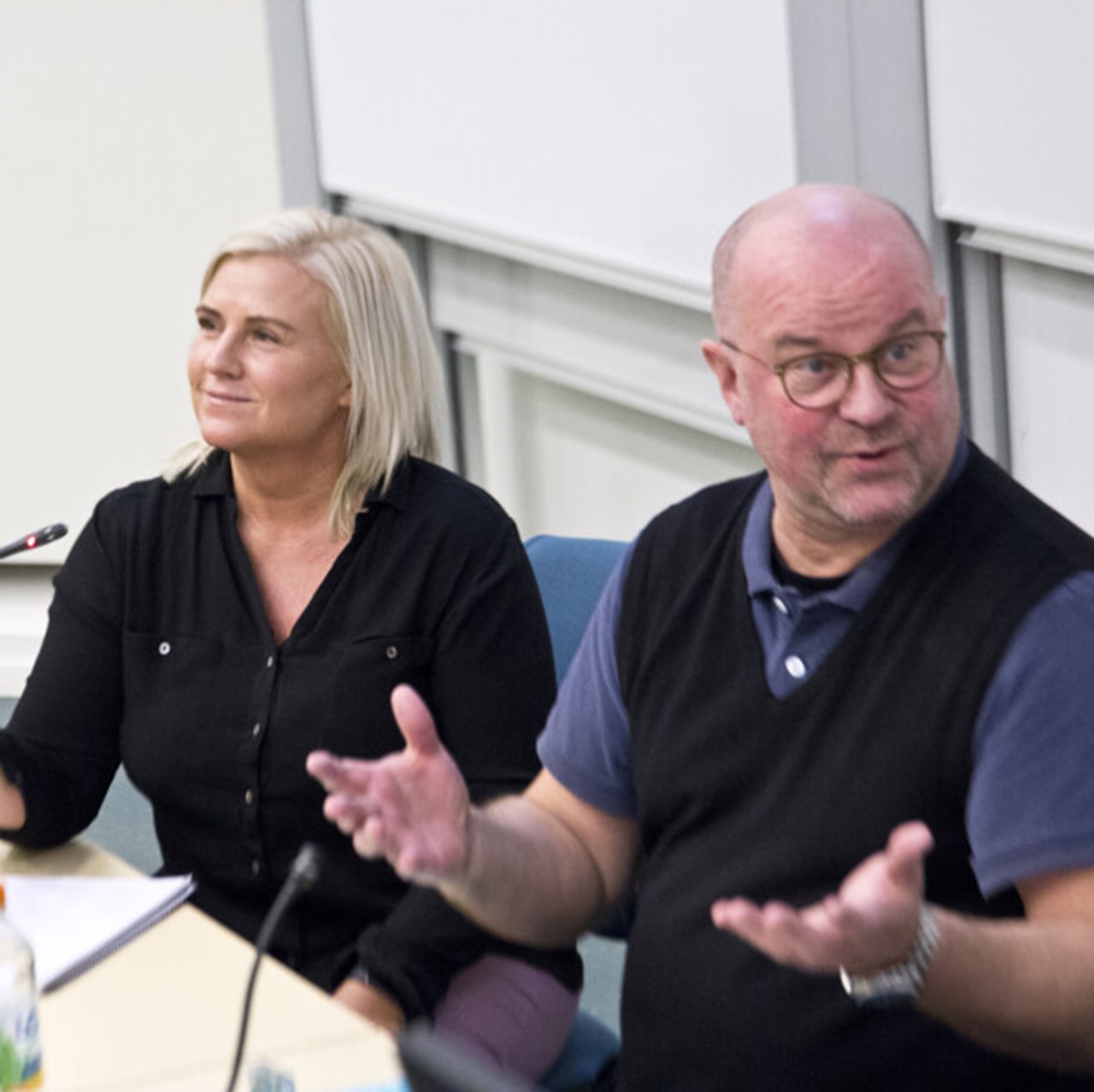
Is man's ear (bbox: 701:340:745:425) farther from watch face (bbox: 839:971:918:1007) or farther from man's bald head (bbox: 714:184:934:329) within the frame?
watch face (bbox: 839:971:918:1007)

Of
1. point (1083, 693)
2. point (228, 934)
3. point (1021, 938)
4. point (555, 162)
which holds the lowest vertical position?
point (228, 934)

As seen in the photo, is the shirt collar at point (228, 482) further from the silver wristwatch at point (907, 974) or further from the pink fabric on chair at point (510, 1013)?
the silver wristwatch at point (907, 974)

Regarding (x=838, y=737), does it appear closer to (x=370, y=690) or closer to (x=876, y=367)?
(x=876, y=367)

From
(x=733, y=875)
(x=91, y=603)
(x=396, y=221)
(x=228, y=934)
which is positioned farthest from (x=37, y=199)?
(x=733, y=875)

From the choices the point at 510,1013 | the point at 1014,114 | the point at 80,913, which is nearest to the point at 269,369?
the point at 80,913

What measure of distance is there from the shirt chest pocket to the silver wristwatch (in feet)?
2.97

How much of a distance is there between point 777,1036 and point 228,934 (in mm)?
543

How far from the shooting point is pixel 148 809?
4.03 meters

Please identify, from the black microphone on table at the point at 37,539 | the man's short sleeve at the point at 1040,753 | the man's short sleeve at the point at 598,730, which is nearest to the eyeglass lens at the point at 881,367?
the man's short sleeve at the point at 1040,753

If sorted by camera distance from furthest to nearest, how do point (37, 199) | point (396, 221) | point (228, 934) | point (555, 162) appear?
point (37, 199), point (396, 221), point (555, 162), point (228, 934)

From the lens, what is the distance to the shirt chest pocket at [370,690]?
211cm

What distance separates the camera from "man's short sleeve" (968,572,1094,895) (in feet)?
4.63

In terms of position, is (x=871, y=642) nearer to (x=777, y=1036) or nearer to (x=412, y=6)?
(x=777, y=1036)

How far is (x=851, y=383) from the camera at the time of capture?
5.04 feet
